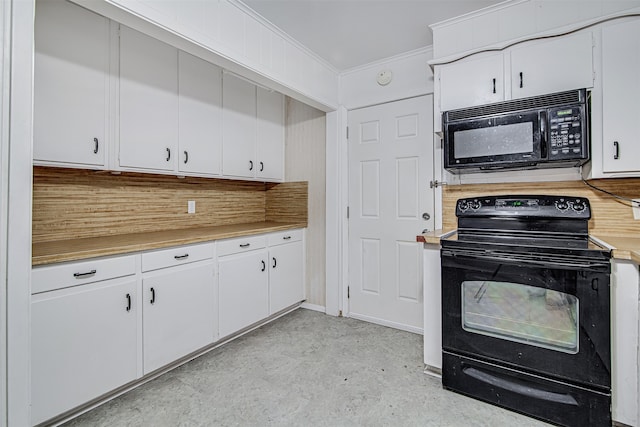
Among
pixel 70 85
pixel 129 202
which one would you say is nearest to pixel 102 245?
pixel 129 202

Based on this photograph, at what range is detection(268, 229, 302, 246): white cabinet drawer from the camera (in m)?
3.03

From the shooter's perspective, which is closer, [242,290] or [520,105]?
[520,105]

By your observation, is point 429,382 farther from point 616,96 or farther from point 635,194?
point 616,96

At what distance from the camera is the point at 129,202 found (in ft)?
8.11

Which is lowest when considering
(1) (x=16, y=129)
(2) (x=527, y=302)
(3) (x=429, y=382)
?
(3) (x=429, y=382)

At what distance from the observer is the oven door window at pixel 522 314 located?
1663 mm

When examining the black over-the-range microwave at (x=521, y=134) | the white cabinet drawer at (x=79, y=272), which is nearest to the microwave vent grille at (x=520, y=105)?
the black over-the-range microwave at (x=521, y=134)

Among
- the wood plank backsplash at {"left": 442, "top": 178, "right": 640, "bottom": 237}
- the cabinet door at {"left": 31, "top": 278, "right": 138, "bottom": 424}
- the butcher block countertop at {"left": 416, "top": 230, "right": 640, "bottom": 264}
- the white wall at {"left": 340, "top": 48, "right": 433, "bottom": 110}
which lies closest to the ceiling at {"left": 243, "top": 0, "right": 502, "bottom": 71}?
the white wall at {"left": 340, "top": 48, "right": 433, "bottom": 110}

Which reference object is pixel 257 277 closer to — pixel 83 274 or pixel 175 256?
pixel 175 256

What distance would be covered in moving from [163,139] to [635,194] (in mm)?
Result: 3129

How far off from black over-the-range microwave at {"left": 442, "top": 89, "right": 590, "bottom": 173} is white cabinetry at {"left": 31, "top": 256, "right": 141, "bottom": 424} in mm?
2242

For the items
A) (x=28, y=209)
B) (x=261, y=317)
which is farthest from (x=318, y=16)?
(x=261, y=317)

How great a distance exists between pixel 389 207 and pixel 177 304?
1932mm

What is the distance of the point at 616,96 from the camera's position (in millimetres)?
1778
